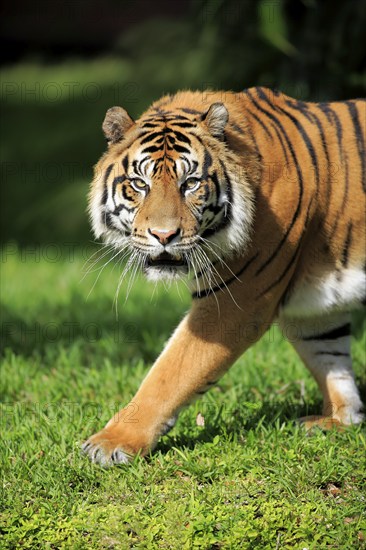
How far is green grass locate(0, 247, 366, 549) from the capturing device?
2.94m

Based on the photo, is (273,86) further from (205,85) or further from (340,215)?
(340,215)

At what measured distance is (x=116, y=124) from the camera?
3.39 meters

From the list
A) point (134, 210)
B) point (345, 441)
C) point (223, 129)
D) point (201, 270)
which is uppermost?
point (223, 129)

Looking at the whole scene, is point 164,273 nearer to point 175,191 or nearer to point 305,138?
point 175,191

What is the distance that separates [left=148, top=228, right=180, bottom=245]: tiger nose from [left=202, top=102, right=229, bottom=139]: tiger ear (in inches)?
17.9

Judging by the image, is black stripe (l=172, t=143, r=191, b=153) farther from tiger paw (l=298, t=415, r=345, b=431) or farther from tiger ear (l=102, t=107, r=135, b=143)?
tiger paw (l=298, t=415, r=345, b=431)

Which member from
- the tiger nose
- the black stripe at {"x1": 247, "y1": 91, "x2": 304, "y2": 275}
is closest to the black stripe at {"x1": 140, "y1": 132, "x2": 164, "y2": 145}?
the tiger nose

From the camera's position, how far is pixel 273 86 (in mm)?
7188

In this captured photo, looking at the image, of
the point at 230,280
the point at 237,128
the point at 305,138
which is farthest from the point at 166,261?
the point at 305,138

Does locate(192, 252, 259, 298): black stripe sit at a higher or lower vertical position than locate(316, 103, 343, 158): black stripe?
lower

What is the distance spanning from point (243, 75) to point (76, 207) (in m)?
2.44

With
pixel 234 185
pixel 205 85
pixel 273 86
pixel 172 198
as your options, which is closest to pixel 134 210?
pixel 172 198

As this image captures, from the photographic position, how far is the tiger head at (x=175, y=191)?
315 cm

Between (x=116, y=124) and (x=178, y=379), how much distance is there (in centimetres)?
102
